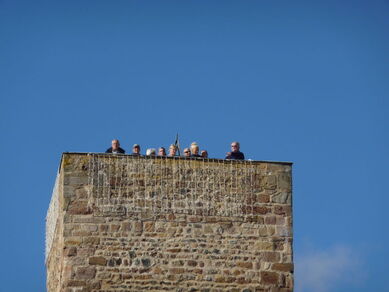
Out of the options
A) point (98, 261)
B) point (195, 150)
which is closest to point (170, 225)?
point (98, 261)

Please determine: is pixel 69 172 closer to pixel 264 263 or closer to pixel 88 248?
pixel 88 248

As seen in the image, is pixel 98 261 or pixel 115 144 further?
pixel 115 144

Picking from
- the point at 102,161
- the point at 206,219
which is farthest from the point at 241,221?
the point at 102,161

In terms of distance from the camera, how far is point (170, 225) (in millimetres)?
41469

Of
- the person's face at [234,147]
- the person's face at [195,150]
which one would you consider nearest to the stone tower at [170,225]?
the person's face at [195,150]

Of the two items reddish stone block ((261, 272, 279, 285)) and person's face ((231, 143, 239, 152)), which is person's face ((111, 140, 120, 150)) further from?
reddish stone block ((261, 272, 279, 285))

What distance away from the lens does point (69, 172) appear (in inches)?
1628

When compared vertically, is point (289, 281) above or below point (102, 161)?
below

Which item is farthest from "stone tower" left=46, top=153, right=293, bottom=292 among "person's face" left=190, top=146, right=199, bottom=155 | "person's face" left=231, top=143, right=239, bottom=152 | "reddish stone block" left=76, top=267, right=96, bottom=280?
"person's face" left=231, top=143, right=239, bottom=152

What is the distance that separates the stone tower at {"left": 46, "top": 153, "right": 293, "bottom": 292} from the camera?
41.0 metres

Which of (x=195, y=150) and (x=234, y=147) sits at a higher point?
(x=234, y=147)

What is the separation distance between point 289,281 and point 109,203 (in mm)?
4337

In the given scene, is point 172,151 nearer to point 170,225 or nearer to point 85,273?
point 170,225

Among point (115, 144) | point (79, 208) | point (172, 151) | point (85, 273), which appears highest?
point (115, 144)
